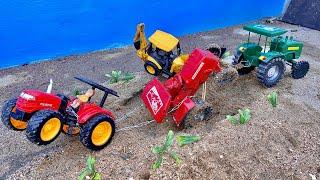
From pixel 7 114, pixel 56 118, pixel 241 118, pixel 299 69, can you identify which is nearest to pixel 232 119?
pixel 241 118

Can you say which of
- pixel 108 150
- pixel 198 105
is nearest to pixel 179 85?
pixel 198 105

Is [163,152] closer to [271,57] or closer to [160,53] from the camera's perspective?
[160,53]

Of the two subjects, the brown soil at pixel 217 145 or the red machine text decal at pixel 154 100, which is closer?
the brown soil at pixel 217 145

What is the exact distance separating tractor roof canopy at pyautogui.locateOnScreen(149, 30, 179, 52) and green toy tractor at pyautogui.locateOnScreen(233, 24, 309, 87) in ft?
4.78

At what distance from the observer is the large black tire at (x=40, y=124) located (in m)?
4.22

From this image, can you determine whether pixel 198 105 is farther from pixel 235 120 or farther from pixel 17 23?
pixel 17 23

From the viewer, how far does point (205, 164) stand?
4.75 meters

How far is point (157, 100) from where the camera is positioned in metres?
5.38

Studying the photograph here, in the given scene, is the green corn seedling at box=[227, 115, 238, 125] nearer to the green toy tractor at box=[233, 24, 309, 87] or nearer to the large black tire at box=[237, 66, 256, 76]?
the green toy tractor at box=[233, 24, 309, 87]

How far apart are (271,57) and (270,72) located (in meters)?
0.36

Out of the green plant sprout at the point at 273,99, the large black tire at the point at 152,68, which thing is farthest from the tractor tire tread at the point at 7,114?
the green plant sprout at the point at 273,99

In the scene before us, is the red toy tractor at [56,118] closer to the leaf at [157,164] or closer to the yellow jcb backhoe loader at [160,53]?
the leaf at [157,164]

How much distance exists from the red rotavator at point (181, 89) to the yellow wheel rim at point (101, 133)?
A: 2.65 ft

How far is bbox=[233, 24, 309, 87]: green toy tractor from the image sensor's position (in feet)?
21.9
